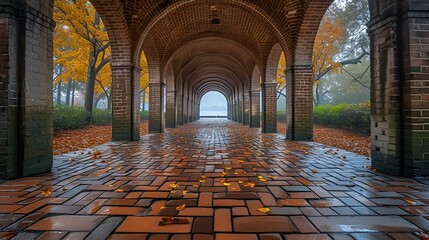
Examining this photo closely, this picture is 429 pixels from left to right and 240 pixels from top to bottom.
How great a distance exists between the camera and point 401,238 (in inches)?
59.0

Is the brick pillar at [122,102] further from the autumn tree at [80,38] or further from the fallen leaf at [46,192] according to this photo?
the autumn tree at [80,38]

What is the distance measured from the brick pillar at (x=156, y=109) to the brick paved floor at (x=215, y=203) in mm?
6853

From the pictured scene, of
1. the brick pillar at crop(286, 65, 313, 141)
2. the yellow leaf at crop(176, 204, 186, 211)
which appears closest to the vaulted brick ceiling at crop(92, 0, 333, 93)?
the brick pillar at crop(286, 65, 313, 141)

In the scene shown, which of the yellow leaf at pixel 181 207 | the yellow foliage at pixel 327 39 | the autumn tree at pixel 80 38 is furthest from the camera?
the yellow foliage at pixel 327 39

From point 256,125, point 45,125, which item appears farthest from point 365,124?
point 45,125

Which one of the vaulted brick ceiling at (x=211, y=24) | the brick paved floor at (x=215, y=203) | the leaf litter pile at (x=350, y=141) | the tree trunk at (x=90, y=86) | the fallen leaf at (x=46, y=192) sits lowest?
the brick paved floor at (x=215, y=203)

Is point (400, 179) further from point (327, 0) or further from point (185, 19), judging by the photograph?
point (185, 19)

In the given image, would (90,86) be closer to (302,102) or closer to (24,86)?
(24,86)

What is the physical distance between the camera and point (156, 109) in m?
10.5

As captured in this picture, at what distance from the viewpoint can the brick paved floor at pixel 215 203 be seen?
5.23 ft

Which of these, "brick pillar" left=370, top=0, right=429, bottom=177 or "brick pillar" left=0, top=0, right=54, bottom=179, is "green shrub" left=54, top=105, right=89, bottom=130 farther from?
"brick pillar" left=370, top=0, right=429, bottom=177

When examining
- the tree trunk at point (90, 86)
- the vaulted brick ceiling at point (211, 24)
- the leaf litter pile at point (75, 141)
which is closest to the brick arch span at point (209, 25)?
the vaulted brick ceiling at point (211, 24)

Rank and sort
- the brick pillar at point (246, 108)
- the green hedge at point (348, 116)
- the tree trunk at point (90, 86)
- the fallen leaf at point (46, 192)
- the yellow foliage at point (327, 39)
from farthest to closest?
the brick pillar at point (246, 108), the yellow foliage at point (327, 39), the tree trunk at point (90, 86), the green hedge at point (348, 116), the fallen leaf at point (46, 192)

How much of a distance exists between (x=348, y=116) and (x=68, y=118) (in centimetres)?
1230
